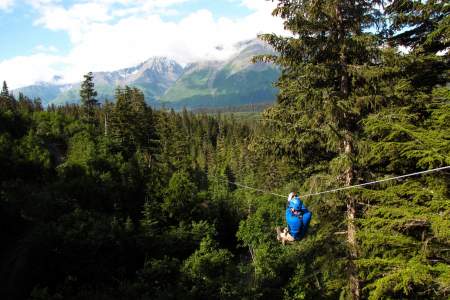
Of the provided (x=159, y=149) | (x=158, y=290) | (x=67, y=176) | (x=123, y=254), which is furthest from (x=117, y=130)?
(x=158, y=290)

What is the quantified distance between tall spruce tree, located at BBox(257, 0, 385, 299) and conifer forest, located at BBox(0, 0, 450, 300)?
0.14ft

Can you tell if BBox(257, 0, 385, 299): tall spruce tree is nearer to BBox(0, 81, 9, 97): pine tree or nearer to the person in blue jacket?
the person in blue jacket

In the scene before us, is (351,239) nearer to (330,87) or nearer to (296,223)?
(296,223)

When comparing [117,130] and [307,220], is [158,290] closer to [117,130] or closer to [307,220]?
[307,220]

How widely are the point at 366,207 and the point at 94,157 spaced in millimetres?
36309

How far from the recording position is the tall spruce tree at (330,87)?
32.9 feet

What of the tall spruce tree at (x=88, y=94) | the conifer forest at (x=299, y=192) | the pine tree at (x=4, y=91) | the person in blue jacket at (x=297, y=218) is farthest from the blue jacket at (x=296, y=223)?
the pine tree at (x=4, y=91)

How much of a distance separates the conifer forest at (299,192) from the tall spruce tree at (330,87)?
4 cm

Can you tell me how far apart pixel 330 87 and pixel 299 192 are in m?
3.18

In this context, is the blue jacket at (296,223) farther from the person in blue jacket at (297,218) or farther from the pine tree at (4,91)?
the pine tree at (4,91)

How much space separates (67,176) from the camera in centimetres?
3888

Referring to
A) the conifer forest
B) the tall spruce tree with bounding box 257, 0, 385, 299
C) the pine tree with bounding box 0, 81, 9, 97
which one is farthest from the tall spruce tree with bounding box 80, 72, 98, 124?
the tall spruce tree with bounding box 257, 0, 385, 299

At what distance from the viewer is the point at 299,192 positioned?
37.2 ft

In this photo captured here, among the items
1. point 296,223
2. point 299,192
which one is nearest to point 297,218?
point 296,223
